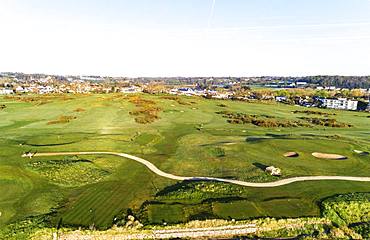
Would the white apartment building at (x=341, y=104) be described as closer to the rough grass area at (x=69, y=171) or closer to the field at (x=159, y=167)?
the field at (x=159, y=167)

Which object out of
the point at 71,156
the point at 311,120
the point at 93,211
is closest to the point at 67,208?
the point at 93,211

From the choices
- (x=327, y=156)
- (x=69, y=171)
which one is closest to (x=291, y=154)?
(x=327, y=156)

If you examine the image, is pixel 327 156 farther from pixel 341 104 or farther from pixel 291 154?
pixel 341 104

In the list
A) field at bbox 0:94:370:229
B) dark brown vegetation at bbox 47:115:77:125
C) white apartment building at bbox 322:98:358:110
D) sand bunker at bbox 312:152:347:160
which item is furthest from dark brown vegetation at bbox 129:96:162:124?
white apartment building at bbox 322:98:358:110

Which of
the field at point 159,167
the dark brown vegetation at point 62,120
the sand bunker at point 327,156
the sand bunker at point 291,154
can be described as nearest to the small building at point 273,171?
the field at point 159,167

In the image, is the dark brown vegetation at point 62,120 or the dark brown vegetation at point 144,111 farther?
the dark brown vegetation at point 144,111

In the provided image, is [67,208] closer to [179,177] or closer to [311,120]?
[179,177]
